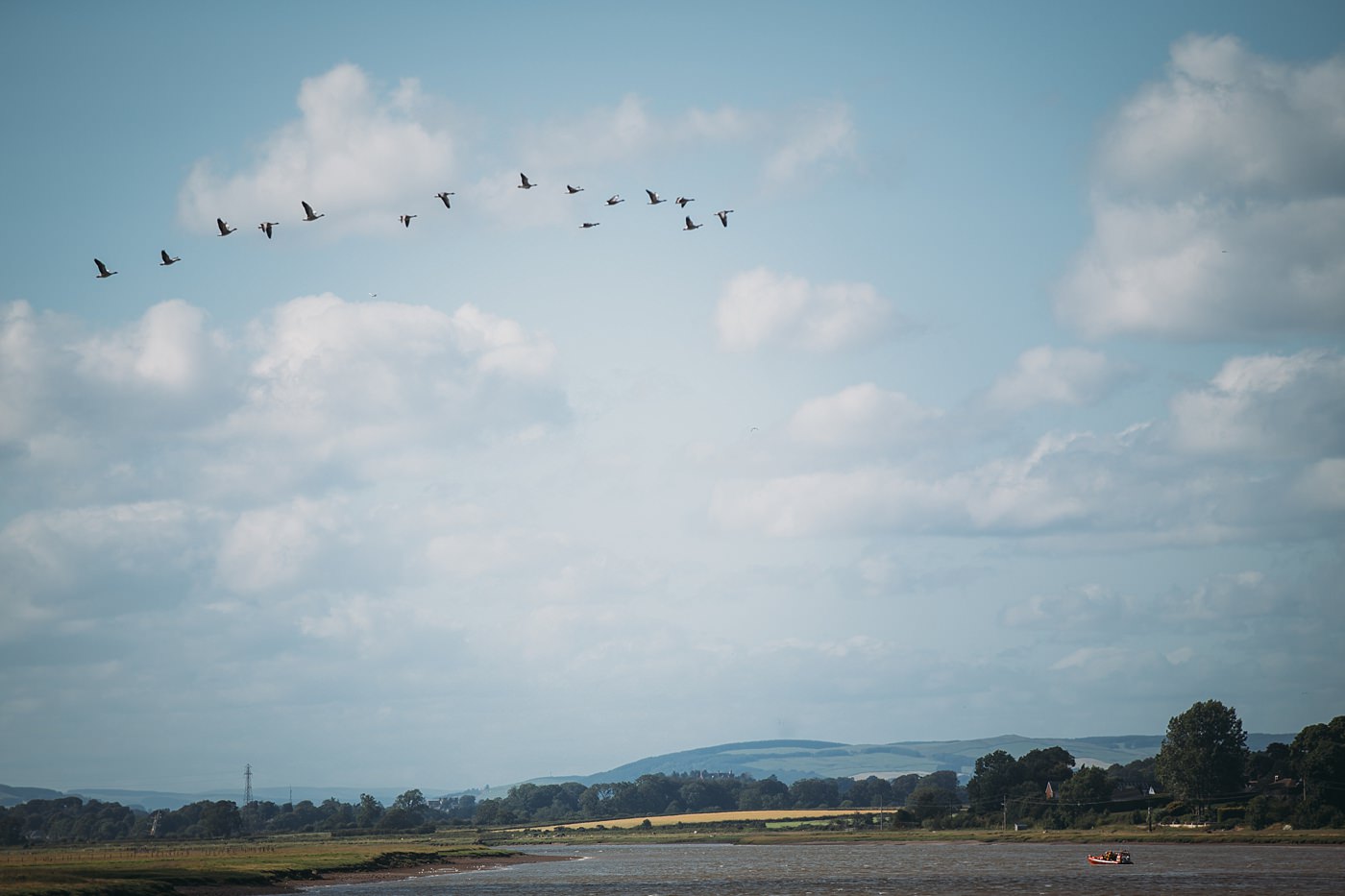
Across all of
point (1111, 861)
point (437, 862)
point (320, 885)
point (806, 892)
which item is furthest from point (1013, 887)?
point (437, 862)

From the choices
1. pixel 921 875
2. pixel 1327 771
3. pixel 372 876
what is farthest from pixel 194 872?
pixel 1327 771

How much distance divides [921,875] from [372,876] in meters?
62.2

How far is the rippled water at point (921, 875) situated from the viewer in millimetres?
110062

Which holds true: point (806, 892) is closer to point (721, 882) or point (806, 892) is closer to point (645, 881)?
point (721, 882)

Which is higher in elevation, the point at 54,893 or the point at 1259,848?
the point at 54,893

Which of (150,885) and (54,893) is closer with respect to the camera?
(54,893)

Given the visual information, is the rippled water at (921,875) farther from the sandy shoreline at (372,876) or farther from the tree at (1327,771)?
the tree at (1327,771)

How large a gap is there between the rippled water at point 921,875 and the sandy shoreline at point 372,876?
15.2 feet

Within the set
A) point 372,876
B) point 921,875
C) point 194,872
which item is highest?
point 194,872

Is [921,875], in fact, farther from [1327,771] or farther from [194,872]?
[1327,771]

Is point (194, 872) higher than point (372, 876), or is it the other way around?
point (194, 872)

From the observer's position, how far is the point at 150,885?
353 ft

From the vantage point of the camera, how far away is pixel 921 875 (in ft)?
426

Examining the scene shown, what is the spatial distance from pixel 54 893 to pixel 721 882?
194 ft
